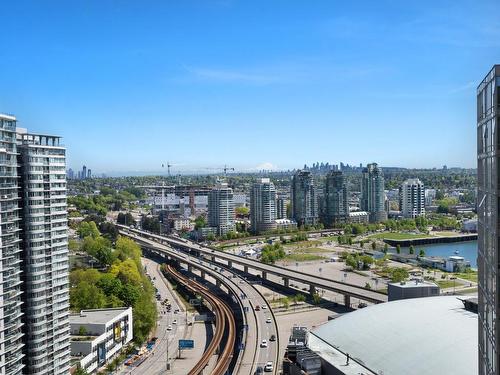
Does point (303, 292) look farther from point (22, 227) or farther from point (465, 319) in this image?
point (22, 227)

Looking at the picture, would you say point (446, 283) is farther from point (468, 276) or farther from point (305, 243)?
point (305, 243)

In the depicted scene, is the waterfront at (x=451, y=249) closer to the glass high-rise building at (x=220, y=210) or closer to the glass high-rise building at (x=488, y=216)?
the glass high-rise building at (x=220, y=210)

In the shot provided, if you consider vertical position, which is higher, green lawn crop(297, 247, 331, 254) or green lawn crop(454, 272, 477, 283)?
green lawn crop(297, 247, 331, 254)

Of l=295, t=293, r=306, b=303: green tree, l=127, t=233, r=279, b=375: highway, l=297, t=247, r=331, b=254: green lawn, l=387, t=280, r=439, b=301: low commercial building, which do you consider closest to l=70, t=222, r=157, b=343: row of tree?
l=127, t=233, r=279, b=375: highway

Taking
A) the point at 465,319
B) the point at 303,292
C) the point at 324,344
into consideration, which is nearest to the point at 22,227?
the point at 324,344

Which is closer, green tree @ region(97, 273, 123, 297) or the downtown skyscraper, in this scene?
the downtown skyscraper

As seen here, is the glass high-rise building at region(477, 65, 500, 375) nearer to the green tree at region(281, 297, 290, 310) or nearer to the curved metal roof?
the curved metal roof
